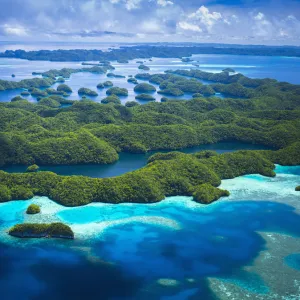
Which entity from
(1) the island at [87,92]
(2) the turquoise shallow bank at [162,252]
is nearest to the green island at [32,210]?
(2) the turquoise shallow bank at [162,252]

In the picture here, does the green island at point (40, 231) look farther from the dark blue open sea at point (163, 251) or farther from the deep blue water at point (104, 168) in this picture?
the deep blue water at point (104, 168)

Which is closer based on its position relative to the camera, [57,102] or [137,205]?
[137,205]

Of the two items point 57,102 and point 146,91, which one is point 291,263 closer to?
point 57,102

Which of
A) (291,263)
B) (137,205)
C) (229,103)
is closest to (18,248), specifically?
(137,205)

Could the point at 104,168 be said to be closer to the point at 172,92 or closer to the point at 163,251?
the point at 163,251

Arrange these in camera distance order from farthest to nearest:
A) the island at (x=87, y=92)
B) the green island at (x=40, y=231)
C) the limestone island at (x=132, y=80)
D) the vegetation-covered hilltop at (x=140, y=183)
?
the limestone island at (x=132, y=80) < the island at (x=87, y=92) < the vegetation-covered hilltop at (x=140, y=183) < the green island at (x=40, y=231)

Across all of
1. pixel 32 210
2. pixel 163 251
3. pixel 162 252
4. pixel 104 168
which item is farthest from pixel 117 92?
pixel 162 252

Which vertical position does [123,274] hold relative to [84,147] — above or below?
below

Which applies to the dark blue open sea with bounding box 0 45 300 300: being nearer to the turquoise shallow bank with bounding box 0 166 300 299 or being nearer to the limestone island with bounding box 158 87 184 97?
the turquoise shallow bank with bounding box 0 166 300 299
